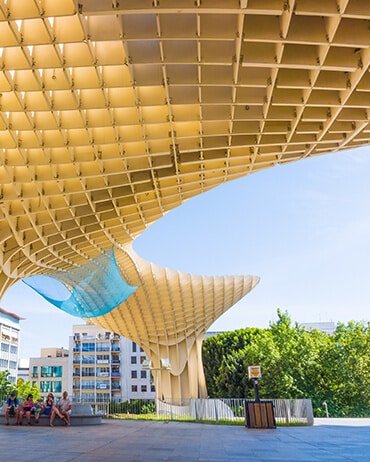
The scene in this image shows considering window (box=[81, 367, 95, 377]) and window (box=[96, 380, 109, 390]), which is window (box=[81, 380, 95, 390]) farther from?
window (box=[81, 367, 95, 377])

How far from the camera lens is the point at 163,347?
54.7 metres

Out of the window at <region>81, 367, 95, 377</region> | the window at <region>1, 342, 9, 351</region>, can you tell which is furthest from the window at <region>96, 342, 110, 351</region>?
the window at <region>1, 342, 9, 351</region>

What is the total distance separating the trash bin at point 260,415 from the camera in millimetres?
21016

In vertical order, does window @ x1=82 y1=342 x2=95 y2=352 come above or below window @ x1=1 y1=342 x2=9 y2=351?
below

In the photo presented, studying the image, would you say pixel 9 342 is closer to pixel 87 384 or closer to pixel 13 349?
pixel 13 349

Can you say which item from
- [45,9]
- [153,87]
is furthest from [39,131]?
[45,9]

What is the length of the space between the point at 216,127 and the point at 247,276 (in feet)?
114

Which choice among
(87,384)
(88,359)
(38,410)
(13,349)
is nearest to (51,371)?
(88,359)

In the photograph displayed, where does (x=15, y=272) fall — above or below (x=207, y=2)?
below

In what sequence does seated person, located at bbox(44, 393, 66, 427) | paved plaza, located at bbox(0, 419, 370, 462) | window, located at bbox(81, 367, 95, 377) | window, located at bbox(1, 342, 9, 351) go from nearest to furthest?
paved plaza, located at bbox(0, 419, 370, 462), seated person, located at bbox(44, 393, 66, 427), window, located at bbox(81, 367, 95, 377), window, located at bbox(1, 342, 9, 351)

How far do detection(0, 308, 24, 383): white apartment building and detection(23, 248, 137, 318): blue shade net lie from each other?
305 feet

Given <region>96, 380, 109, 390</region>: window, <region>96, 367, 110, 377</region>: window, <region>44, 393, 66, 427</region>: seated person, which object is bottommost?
<region>96, 380, 109, 390</region>: window

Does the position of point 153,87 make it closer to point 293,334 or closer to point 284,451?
point 284,451

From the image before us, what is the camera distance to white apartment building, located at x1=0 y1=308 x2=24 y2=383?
392ft
